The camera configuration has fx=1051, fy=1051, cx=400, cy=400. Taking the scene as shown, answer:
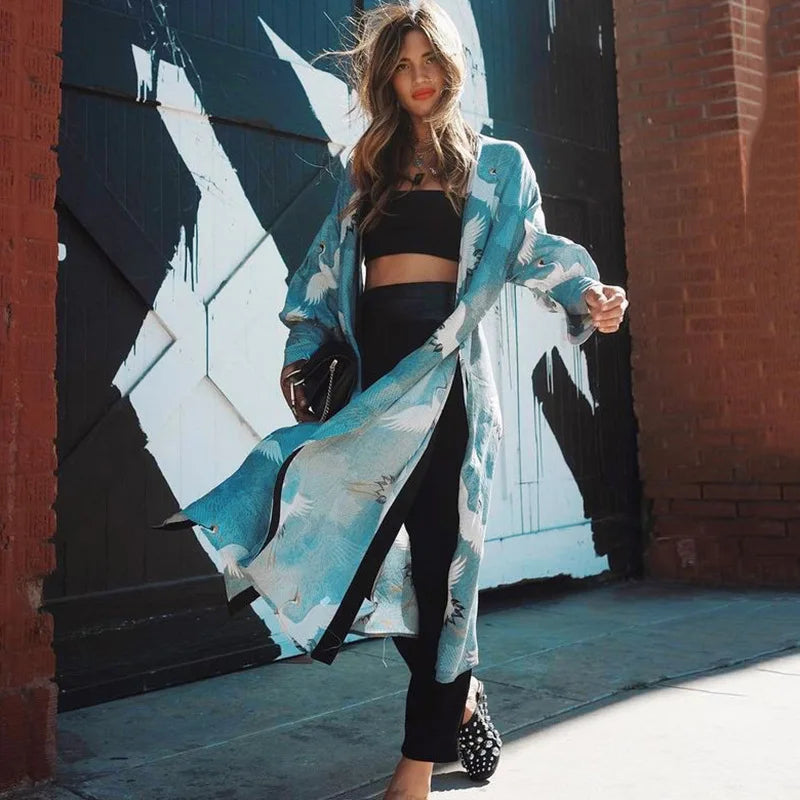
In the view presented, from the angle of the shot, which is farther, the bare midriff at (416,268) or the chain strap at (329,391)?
the bare midriff at (416,268)

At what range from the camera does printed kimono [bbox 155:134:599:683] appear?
255cm

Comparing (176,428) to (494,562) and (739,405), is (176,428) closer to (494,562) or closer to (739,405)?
(494,562)

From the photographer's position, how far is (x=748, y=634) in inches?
176

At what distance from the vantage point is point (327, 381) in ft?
8.99

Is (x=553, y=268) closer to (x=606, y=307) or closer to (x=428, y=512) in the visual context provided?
(x=606, y=307)

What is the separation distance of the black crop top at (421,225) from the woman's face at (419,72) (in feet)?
0.80

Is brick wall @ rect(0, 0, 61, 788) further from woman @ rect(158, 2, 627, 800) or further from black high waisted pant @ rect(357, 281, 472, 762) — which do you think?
black high waisted pant @ rect(357, 281, 472, 762)

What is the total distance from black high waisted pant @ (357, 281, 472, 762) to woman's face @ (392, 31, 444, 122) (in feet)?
1.65

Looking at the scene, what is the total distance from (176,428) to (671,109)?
11.2 ft

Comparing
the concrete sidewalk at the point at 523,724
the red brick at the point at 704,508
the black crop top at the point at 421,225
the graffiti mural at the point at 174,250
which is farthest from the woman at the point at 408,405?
the red brick at the point at 704,508

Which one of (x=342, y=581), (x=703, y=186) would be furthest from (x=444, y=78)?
(x=703, y=186)

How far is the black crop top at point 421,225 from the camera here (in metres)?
2.85

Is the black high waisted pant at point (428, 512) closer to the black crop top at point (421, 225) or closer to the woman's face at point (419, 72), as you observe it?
the black crop top at point (421, 225)

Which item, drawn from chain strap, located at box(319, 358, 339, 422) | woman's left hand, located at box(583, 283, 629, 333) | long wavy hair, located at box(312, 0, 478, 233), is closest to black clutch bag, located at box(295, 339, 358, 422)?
chain strap, located at box(319, 358, 339, 422)
